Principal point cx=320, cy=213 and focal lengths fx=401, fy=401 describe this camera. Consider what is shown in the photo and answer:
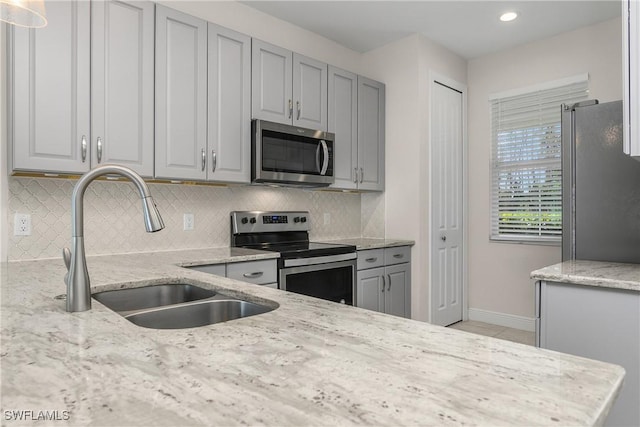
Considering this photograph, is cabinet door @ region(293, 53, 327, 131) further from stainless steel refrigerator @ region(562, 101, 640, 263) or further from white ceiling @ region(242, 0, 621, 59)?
stainless steel refrigerator @ region(562, 101, 640, 263)

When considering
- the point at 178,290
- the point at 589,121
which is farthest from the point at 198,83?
the point at 589,121

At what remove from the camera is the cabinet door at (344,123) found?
3424mm

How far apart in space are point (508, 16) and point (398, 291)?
8.15 feet

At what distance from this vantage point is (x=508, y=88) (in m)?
3.99

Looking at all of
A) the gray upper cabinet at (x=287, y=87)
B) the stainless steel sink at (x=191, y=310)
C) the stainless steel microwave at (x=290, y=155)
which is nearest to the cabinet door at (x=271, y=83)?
the gray upper cabinet at (x=287, y=87)

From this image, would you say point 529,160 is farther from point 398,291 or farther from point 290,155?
point 290,155

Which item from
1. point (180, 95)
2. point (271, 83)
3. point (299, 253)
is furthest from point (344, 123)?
point (180, 95)

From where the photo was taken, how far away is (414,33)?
3656mm

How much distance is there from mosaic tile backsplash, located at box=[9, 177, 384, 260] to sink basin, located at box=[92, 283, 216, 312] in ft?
3.47

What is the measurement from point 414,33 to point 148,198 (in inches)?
133

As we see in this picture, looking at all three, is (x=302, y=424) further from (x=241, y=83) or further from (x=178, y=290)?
(x=241, y=83)

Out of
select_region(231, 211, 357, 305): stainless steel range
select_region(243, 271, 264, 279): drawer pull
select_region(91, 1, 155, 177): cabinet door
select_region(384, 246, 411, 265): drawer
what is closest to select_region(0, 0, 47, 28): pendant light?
select_region(91, 1, 155, 177): cabinet door

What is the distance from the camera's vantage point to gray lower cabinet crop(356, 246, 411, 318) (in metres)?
3.25

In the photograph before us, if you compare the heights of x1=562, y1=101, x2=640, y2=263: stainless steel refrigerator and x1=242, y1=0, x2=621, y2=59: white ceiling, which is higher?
x1=242, y1=0, x2=621, y2=59: white ceiling
